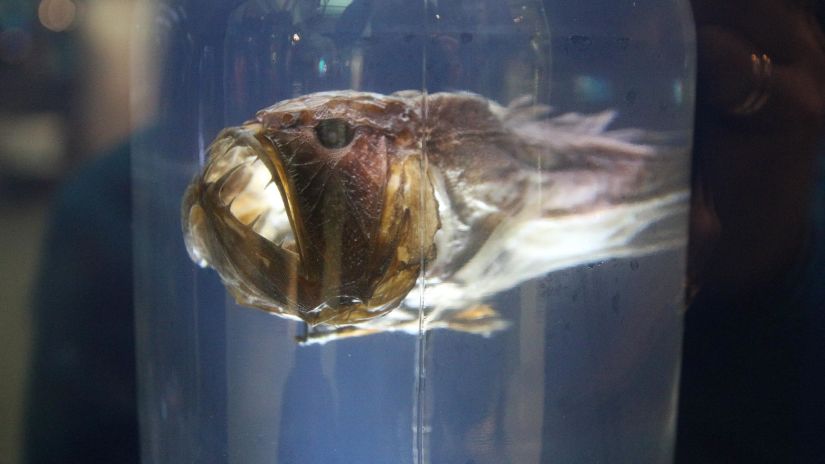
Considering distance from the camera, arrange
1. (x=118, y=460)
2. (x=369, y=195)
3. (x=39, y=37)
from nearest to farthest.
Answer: (x=369, y=195) < (x=39, y=37) < (x=118, y=460)

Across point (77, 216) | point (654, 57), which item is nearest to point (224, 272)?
point (77, 216)

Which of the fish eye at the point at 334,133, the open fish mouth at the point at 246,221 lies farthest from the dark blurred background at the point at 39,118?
the fish eye at the point at 334,133

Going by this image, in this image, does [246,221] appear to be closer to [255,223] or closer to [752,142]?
[255,223]

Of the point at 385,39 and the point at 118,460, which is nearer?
Result: the point at 385,39

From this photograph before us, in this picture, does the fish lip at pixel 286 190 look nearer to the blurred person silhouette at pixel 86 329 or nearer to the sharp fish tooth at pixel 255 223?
the sharp fish tooth at pixel 255 223

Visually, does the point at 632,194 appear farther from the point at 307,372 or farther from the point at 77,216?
the point at 77,216

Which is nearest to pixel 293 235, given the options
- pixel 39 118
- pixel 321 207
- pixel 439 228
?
pixel 321 207

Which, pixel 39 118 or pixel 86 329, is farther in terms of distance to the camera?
pixel 86 329
